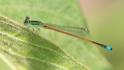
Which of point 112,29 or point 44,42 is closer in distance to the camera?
point 44,42

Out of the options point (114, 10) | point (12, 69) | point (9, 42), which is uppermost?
point (114, 10)

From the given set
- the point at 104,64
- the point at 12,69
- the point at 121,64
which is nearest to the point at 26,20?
the point at 12,69

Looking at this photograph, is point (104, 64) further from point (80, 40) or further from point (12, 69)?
point (12, 69)

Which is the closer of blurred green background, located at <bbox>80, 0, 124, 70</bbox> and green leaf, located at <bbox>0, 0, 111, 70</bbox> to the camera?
green leaf, located at <bbox>0, 0, 111, 70</bbox>

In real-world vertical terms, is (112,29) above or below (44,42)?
above
